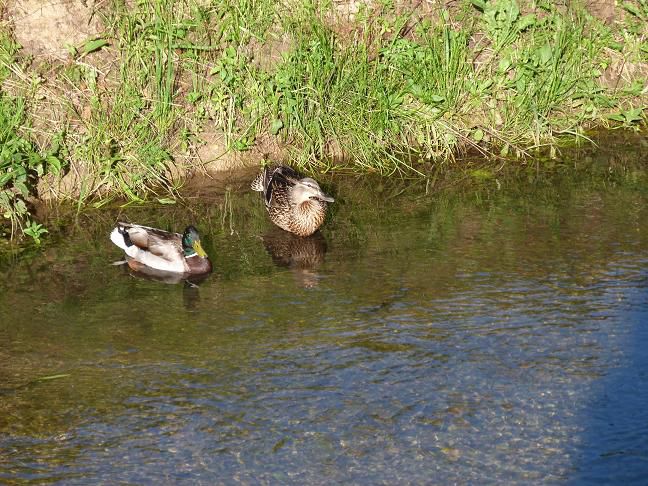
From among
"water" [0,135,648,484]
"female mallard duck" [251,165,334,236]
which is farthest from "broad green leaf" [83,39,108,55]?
"female mallard duck" [251,165,334,236]

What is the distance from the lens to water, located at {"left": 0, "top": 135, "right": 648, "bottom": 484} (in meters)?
5.95

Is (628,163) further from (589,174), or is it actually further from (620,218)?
(620,218)

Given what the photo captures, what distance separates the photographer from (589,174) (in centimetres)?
1058

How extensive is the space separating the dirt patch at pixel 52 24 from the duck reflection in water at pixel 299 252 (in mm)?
2785

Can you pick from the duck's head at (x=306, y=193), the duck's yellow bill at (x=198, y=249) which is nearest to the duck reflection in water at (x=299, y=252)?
the duck's head at (x=306, y=193)

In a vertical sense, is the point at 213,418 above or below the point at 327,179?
below

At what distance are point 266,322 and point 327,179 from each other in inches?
123

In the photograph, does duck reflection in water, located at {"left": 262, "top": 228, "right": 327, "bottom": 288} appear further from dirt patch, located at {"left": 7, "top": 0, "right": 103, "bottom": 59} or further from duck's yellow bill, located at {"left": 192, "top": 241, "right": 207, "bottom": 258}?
dirt patch, located at {"left": 7, "top": 0, "right": 103, "bottom": 59}

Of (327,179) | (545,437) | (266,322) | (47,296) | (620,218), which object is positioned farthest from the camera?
(327,179)

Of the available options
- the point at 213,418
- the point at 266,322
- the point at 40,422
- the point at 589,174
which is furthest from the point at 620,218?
the point at 40,422

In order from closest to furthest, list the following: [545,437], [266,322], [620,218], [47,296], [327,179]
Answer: [545,437] → [266,322] → [47,296] → [620,218] → [327,179]

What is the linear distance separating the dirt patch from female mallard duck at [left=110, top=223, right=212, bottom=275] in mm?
2486

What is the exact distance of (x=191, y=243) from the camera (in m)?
8.66

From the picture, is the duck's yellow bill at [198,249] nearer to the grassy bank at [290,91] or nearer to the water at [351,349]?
the water at [351,349]
